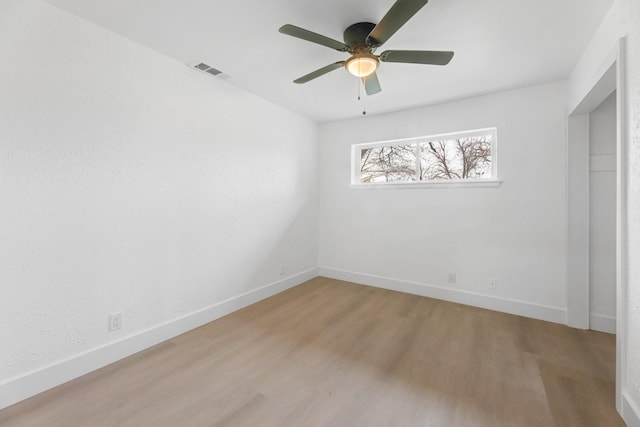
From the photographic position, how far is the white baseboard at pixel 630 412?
1348 millimetres

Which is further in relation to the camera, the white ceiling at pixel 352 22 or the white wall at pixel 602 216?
the white wall at pixel 602 216

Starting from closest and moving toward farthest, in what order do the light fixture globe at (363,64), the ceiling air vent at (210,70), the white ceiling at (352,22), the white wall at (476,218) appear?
the white ceiling at (352,22) < the light fixture globe at (363,64) < the ceiling air vent at (210,70) < the white wall at (476,218)

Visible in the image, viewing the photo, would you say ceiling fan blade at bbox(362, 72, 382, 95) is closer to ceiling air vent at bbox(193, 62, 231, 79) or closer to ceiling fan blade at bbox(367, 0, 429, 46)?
ceiling fan blade at bbox(367, 0, 429, 46)

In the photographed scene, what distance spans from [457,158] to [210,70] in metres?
2.92

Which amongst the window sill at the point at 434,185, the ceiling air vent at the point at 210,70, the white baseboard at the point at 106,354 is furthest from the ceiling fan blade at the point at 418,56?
the white baseboard at the point at 106,354

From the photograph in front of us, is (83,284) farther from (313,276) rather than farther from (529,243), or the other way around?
(529,243)

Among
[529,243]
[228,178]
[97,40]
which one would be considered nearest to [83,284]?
[228,178]

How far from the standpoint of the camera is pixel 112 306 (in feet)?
6.54

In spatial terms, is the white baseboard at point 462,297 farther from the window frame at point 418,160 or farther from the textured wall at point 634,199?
the textured wall at point 634,199

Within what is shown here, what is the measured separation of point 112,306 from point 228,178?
149cm

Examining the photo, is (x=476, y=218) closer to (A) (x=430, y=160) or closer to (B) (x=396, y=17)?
(A) (x=430, y=160)

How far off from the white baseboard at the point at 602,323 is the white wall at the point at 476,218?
0.78ft

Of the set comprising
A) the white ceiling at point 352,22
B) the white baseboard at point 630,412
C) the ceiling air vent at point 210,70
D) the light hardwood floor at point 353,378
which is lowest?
the light hardwood floor at point 353,378

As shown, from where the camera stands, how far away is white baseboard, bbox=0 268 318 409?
1589mm
